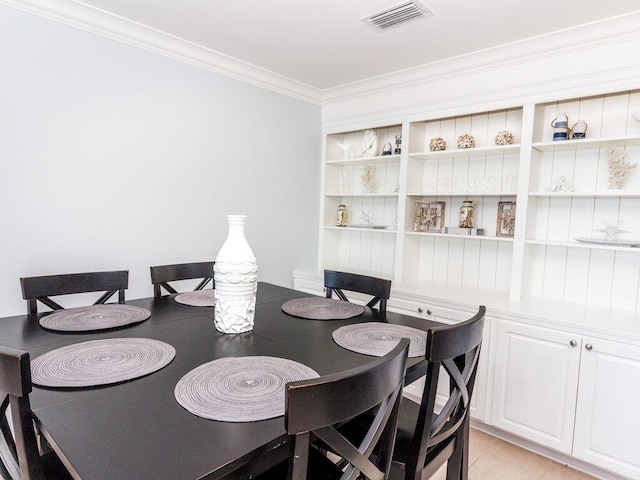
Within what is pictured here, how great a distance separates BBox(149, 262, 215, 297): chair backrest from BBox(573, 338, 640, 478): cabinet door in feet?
6.99

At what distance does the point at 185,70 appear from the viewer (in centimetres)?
276

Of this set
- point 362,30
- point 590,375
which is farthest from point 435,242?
point 362,30

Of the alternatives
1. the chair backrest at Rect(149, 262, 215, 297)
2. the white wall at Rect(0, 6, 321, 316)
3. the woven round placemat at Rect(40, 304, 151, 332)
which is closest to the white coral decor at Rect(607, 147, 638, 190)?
the white wall at Rect(0, 6, 321, 316)

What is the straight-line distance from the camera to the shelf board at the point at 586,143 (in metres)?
2.24

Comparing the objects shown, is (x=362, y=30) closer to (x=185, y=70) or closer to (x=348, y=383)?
(x=185, y=70)

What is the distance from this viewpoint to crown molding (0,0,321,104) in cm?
216

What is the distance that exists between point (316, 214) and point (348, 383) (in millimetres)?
2960

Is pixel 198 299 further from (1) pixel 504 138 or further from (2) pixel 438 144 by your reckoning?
(1) pixel 504 138

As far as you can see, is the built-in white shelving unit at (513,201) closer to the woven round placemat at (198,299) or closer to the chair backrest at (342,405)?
the woven round placemat at (198,299)

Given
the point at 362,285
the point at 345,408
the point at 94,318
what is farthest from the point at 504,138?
the point at 94,318

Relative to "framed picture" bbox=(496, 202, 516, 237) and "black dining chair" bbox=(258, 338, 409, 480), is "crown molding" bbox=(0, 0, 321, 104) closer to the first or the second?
"framed picture" bbox=(496, 202, 516, 237)

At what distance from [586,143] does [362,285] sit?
1.58m

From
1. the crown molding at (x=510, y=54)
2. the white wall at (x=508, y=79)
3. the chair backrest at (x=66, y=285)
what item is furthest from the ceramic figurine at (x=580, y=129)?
the chair backrest at (x=66, y=285)

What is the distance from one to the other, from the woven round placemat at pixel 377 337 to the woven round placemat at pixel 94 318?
0.86 metres
